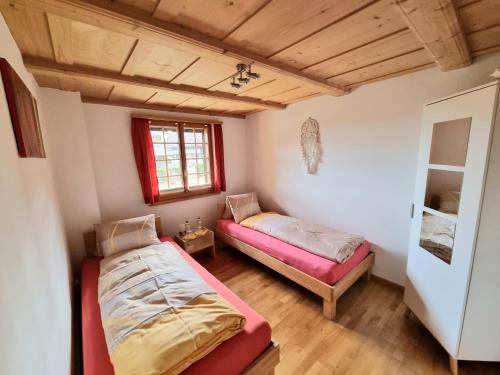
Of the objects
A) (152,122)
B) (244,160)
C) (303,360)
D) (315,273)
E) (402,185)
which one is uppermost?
(152,122)

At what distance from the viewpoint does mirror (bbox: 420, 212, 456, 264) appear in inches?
56.8

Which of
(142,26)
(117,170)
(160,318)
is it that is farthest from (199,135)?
(160,318)

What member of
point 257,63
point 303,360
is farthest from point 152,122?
point 303,360

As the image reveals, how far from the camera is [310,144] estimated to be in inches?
109

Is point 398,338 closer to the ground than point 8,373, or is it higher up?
closer to the ground

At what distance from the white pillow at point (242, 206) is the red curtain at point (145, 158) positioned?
1.06 m

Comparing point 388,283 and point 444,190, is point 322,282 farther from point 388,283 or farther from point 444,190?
point 444,190

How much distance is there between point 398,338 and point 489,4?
2.17m

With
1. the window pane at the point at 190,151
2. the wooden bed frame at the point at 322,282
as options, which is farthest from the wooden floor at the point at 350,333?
the window pane at the point at 190,151

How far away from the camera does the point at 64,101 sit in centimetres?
204

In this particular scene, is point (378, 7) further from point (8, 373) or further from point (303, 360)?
point (303, 360)

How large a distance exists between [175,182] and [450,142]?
2992 mm

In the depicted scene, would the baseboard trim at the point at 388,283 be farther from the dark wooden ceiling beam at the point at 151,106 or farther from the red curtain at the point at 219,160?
the dark wooden ceiling beam at the point at 151,106

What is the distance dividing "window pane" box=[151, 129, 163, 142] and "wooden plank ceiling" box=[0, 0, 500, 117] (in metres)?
0.92
